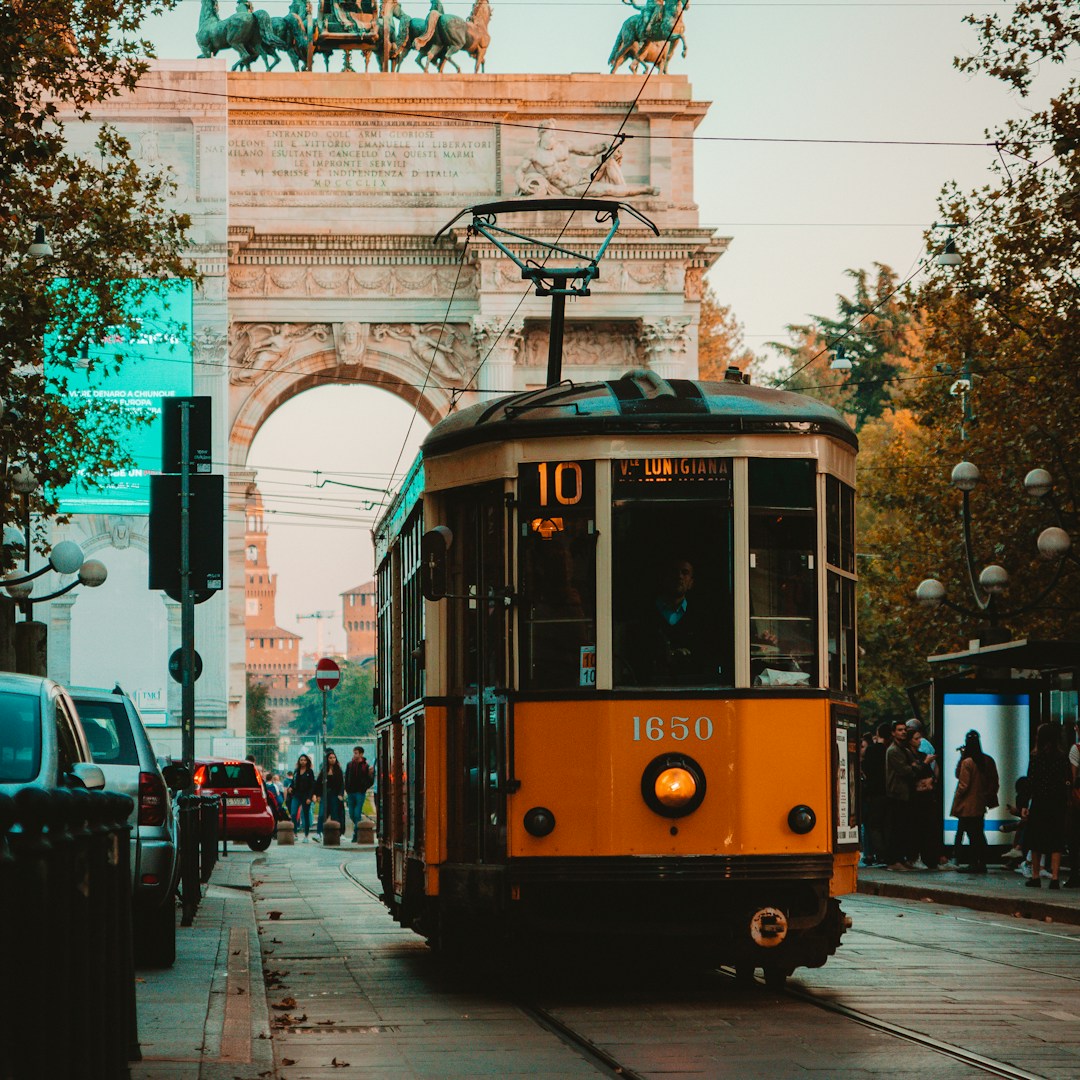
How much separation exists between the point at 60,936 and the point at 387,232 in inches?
1612

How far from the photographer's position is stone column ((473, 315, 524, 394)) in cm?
4619

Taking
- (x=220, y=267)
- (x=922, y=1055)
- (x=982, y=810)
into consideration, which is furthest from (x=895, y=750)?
(x=220, y=267)

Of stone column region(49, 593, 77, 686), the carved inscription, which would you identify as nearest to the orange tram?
stone column region(49, 593, 77, 686)

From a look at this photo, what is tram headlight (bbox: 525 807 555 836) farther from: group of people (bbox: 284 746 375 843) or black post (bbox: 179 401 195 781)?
group of people (bbox: 284 746 375 843)

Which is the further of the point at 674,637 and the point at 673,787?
the point at 674,637

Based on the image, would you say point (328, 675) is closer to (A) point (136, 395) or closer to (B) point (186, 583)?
(A) point (136, 395)

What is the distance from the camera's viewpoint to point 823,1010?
984 cm

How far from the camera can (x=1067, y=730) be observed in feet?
72.7

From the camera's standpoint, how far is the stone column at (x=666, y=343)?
46656 millimetres

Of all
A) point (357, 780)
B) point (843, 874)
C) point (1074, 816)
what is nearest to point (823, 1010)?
point (843, 874)

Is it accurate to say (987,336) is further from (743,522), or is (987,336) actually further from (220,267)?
(220,267)

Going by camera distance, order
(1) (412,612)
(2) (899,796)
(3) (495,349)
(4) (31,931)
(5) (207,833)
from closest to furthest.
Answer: (4) (31,931)
(1) (412,612)
(5) (207,833)
(2) (899,796)
(3) (495,349)

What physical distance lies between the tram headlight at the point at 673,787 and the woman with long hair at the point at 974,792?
12290 millimetres

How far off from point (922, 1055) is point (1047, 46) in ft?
50.0
